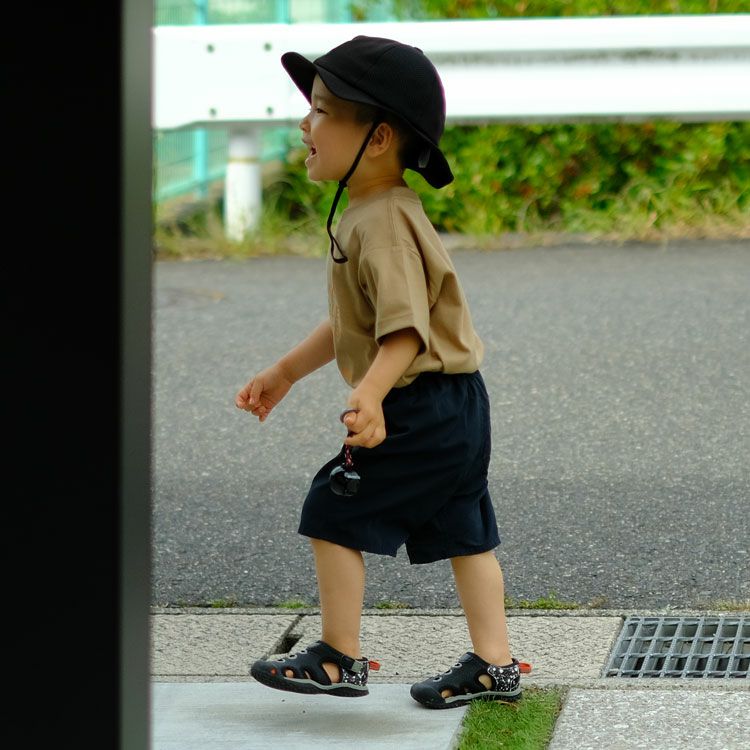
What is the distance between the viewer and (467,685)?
2.76 meters

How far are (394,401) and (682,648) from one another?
→ 0.92m

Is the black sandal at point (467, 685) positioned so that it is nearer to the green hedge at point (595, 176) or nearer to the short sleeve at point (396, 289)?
the short sleeve at point (396, 289)

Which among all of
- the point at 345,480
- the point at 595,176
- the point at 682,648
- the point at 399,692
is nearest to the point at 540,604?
the point at 682,648

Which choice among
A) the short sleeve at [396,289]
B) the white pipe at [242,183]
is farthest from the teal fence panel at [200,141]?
the short sleeve at [396,289]

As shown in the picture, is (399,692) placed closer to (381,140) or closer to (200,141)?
(381,140)

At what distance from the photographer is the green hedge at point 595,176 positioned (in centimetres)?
769

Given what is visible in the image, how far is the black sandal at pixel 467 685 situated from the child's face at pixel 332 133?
0.97 m

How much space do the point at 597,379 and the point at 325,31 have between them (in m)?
3.04

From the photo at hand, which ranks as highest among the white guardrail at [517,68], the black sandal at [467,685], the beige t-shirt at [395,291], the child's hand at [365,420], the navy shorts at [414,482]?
the white guardrail at [517,68]

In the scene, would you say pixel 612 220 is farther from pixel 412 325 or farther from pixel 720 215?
pixel 412 325

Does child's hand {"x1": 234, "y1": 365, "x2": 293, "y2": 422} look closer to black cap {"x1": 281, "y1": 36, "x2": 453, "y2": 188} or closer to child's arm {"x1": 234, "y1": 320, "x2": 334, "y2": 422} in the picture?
child's arm {"x1": 234, "y1": 320, "x2": 334, "y2": 422}

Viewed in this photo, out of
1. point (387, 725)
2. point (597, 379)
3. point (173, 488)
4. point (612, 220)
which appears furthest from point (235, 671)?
point (612, 220)

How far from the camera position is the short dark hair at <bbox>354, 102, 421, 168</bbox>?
2.69m

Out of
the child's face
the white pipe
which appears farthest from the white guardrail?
the child's face
